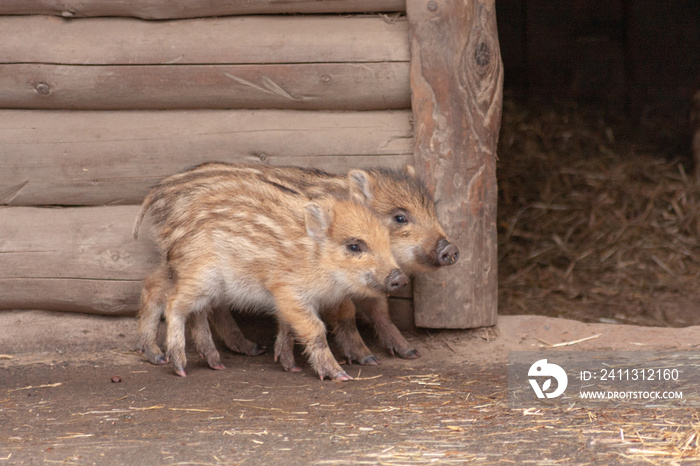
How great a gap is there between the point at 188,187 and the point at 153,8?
1123mm

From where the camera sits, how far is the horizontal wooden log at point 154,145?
5.39m

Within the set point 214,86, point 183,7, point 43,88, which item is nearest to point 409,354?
point 214,86

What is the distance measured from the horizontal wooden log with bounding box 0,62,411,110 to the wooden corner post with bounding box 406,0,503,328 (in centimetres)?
20

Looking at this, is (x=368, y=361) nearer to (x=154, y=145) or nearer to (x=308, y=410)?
(x=308, y=410)

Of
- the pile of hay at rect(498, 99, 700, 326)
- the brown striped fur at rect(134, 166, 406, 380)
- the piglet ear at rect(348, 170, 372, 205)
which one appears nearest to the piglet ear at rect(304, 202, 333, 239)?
the brown striped fur at rect(134, 166, 406, 380)

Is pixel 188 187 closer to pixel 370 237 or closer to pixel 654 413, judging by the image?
pixel 370 237

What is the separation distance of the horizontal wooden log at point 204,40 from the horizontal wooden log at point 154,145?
0.34 meters

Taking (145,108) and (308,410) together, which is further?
(145,108)

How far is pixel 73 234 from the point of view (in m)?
5.60

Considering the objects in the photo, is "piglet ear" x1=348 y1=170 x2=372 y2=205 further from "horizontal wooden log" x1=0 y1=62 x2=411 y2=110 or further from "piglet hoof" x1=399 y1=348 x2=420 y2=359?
"piglet hoof" x1=399 y1=348 x2=420 y2=359

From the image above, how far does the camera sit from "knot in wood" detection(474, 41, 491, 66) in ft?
17.1

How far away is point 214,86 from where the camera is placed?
5.36 meters

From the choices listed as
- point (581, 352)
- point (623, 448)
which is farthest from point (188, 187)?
point (623, 448)

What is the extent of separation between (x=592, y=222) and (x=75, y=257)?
14.3 ft
